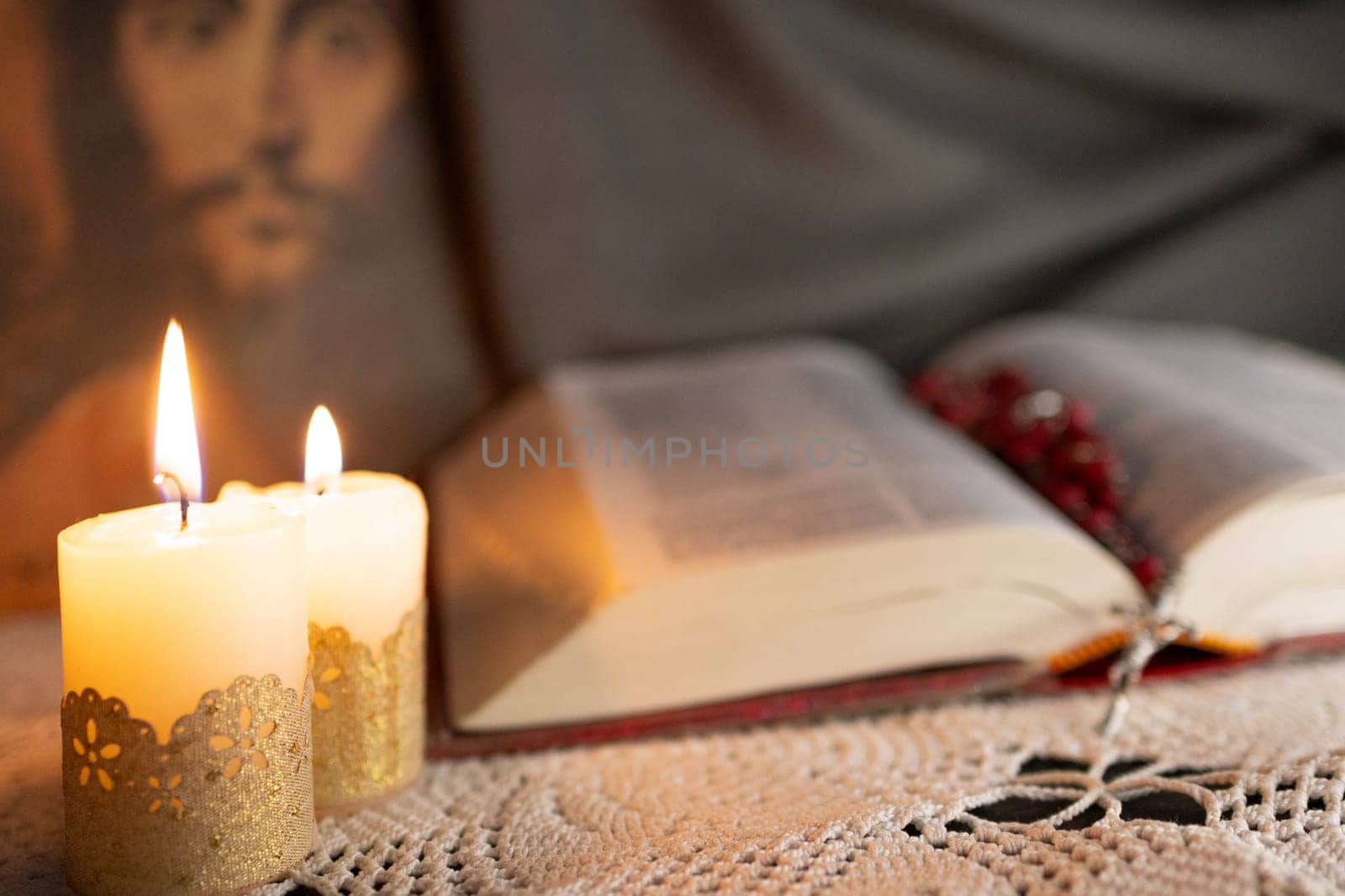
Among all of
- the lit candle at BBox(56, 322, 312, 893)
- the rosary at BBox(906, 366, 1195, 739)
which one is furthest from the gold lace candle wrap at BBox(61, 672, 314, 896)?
the rosary at BBox(906, 366, 1195, 739)

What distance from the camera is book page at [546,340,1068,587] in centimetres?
72

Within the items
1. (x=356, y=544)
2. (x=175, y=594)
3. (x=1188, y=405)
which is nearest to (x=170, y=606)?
(x=175, y=594)

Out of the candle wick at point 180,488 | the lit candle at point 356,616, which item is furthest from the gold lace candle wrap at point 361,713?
the candle wick at point 180,488

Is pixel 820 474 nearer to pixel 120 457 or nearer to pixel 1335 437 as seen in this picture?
pixel 1335 437

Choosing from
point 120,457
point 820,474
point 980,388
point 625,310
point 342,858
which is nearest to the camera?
point 342,858

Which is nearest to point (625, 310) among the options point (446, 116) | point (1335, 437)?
point (446, 116)

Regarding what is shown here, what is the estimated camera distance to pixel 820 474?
2.64 ft

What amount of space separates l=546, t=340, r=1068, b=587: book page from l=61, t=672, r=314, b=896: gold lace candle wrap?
25 cm

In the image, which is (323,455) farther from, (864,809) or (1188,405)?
(1188,405)

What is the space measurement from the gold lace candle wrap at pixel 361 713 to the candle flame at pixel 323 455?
0.23 feet

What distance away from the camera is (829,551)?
71 centimetres

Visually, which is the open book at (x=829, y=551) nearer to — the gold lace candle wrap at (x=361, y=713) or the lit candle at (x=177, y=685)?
the gold lace candle wrap at (x=361, y=713)

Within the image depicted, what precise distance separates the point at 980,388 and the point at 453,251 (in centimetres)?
52

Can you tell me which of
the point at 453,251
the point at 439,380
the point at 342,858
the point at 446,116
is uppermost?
the point at 446,116
